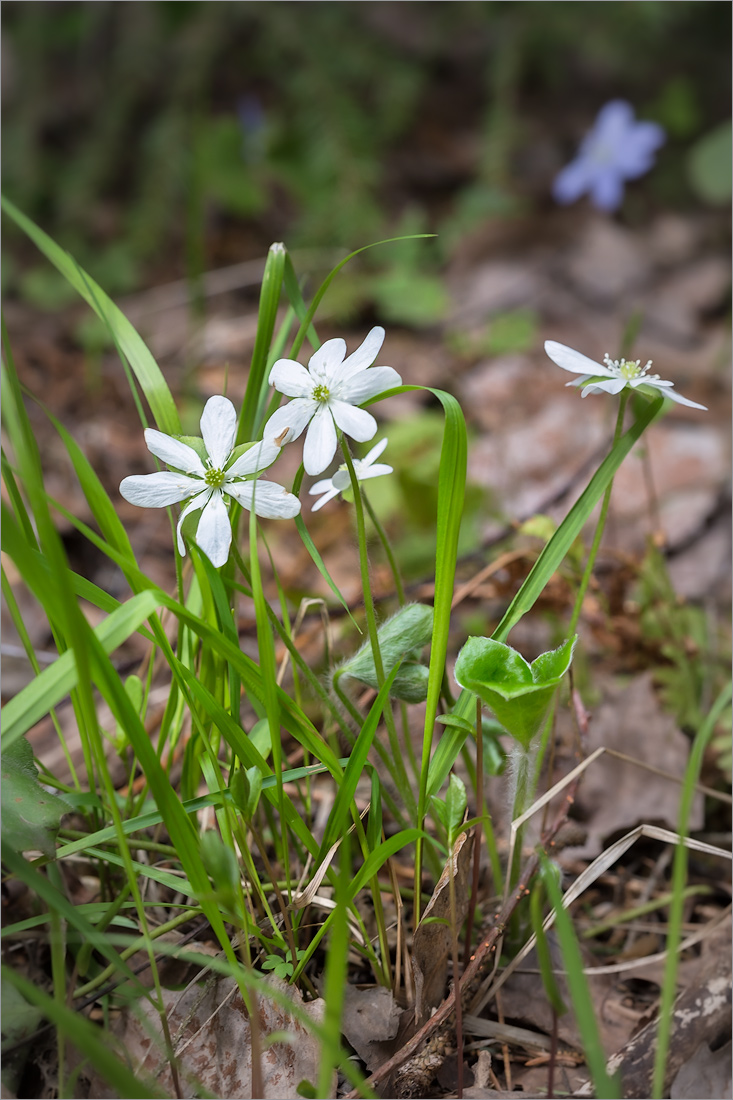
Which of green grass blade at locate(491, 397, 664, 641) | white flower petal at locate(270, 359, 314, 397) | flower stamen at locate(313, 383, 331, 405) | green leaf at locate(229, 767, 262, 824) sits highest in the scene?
white flower petal at locate(270, 359, 314, 397)

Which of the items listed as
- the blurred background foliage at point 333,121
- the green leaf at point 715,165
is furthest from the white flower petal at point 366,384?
the green leaf at point 715,165

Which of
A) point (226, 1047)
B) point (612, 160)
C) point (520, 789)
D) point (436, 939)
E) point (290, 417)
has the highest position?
point (612, 160)

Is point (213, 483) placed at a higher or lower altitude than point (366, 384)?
lower

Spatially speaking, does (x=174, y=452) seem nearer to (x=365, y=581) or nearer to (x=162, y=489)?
(x=162, y=489)

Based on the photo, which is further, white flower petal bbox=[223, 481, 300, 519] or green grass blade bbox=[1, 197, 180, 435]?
green grass blade bbox=[1, 197, 180, 435]

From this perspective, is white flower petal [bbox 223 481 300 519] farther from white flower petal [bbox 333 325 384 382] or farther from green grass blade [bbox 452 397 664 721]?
green grass blade [bbox 452 397 664 721]

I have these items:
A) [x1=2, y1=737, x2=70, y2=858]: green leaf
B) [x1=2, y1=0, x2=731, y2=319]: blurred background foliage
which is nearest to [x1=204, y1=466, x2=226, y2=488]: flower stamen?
[x1=2, y1=737, x2=70, y2=858]: green leaf

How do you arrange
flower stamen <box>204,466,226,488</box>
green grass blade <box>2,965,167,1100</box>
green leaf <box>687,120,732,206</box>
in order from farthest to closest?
green leaf <box>687,120,732,206</box>, flower stamen <box>204,466,226,488</box>, green grass blade <box>2,965,167,1100</box>

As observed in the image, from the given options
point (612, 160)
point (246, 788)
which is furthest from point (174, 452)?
point (612, 160)
